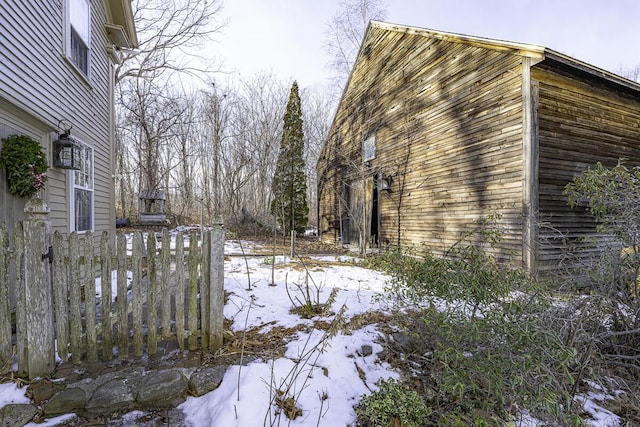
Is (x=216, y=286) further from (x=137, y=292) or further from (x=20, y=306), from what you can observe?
(x=20, y=306)

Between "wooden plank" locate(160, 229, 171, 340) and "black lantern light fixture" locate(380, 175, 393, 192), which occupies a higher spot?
"black lantern light fixture" locate(380, 175, 393, 192)

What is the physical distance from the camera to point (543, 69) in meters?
6.01

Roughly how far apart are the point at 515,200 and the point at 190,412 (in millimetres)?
6444

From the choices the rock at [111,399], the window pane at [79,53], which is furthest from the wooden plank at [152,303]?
the window pane at [79,53]

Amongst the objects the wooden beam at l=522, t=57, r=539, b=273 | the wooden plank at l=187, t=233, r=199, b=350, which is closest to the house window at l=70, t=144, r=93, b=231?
the wooden plank at l=187, t=233, r=199, b=350

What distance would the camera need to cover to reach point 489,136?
6.63m

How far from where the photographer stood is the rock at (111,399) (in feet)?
7.09

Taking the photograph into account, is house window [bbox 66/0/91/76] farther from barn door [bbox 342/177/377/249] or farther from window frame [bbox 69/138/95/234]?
barn door [bbox 342/177/377/249]

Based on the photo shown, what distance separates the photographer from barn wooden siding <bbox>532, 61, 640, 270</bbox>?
5988 mm

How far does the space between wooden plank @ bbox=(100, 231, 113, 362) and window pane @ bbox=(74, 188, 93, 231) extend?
150 inches

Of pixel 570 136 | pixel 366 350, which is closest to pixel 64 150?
pixel 366 350

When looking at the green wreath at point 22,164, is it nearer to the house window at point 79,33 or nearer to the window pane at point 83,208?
the window pane at point 83,208

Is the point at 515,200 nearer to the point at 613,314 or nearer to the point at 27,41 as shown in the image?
the point at 613,314

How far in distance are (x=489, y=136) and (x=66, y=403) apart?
772 cm
